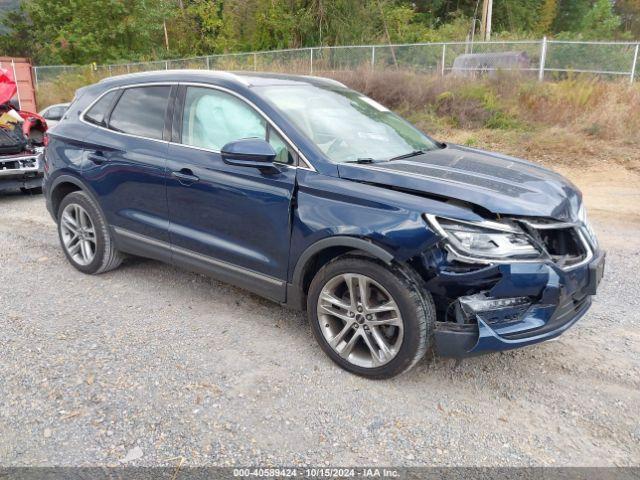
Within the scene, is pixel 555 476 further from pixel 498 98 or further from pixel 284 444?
pixel 498 98

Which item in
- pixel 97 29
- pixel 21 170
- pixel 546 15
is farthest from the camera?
pixel 546 15

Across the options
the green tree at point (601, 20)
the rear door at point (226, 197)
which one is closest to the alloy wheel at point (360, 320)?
the rear door at point (226, 197)

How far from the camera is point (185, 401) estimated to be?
3020mm

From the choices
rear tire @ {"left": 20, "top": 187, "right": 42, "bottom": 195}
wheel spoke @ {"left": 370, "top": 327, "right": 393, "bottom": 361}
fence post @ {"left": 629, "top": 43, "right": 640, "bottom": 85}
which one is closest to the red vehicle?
rear tire @ {"left": 20, "top": 187, "right": 42, "bottom": 195}

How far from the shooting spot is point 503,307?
284cm

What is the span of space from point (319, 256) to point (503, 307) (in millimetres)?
1152

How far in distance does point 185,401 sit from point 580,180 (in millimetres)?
8115

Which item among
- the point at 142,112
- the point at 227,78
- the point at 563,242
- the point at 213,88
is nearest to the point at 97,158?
the point at 142,112

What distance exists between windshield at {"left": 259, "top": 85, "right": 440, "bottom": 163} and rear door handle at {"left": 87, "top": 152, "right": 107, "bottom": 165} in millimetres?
1652

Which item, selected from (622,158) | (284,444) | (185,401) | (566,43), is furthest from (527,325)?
(566,43)

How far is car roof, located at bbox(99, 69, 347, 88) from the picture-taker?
387 cm

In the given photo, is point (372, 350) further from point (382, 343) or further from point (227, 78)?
point (227, 78)

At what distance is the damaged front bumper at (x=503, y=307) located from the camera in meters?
2.79

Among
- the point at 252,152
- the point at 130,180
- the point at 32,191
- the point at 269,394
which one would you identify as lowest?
the point at 32,191
